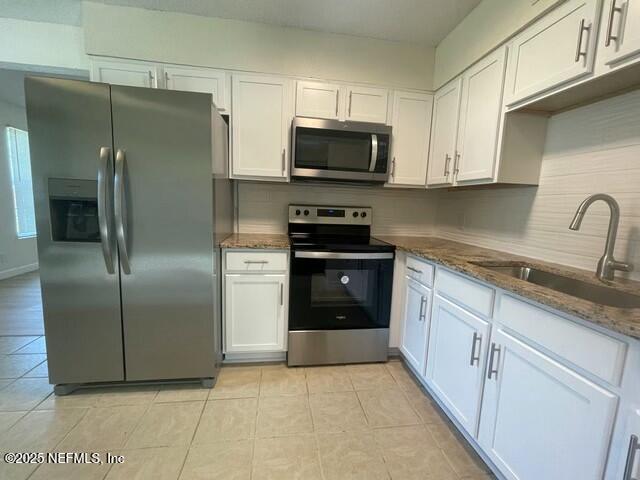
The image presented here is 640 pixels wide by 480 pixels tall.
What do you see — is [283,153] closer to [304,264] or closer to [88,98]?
[304,264]

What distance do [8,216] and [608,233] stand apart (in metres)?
6.34

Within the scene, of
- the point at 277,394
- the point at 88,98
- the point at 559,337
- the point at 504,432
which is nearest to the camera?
the point at 559,337

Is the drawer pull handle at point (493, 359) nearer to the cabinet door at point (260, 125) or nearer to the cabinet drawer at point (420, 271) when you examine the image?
the cabinet drawer at point (420, 271)

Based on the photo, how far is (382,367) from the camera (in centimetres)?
218

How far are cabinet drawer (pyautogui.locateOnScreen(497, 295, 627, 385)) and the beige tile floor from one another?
2.58 feet

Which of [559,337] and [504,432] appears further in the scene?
[504,432]

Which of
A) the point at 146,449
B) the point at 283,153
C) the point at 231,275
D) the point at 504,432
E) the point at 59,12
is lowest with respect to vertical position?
the point at 146,449

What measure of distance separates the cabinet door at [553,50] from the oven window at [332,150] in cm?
95

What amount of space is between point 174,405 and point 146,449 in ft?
1.00

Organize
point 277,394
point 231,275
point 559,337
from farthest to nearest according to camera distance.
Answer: point 231,275
point 277,394
point 559,337

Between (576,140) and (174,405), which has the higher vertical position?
(576,140)

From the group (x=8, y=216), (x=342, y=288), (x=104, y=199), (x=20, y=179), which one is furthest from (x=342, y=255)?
(x=20, y=179)

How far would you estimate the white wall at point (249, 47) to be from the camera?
6.52 feet

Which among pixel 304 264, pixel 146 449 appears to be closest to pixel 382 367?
pixel 304 264
